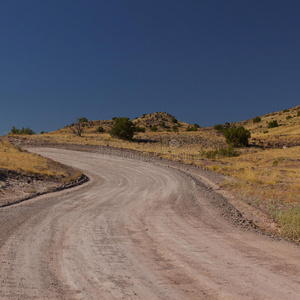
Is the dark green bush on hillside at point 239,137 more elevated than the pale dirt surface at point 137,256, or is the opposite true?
the dark green bush on hillside at point 239,137

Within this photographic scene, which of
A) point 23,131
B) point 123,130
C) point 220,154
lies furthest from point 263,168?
point 23,131

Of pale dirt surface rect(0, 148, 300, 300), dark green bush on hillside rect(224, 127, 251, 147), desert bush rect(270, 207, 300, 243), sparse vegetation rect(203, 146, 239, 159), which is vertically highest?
dark green bush on hillside rect(224, 127, 251, 147)

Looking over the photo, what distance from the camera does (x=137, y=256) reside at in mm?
5203

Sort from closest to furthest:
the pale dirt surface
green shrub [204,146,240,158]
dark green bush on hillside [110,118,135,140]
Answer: the pale dirt surface
green shrub [204,146,240,158]
dark green bush on hillside [110,118,135,140]

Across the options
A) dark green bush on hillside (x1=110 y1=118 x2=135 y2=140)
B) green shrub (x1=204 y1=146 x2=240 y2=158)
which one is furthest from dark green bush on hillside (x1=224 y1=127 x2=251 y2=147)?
dark green bush on hillside (x1=110 y1=118 x2=135 y2=140)

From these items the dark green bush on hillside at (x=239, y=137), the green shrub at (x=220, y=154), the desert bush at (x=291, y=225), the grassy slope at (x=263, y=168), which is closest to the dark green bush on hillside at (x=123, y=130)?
the grassy slope at (x=263, y=168)

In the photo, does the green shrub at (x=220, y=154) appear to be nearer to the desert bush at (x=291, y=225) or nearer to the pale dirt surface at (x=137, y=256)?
the pale dirt surface at (x=137, y=256)

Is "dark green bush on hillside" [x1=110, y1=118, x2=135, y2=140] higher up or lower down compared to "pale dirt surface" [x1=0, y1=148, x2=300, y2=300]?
higher up

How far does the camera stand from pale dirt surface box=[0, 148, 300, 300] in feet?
12.8

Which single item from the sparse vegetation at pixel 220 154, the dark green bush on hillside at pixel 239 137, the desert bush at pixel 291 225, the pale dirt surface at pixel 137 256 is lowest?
the pale dirt surface at pixel 137 256

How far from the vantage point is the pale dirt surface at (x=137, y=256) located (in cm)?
389

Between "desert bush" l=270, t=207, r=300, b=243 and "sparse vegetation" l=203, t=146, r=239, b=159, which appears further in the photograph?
"sparse vegetation" l=203, t=146, r=239, b=159

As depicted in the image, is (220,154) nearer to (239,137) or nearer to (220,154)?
(220,154)

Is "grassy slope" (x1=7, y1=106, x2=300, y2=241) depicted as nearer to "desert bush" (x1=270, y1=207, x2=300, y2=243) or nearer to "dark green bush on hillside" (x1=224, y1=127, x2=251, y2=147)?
"desert bush" (x1=270, y1=207, x2=300, y2=243)
